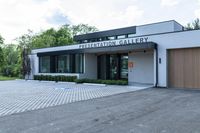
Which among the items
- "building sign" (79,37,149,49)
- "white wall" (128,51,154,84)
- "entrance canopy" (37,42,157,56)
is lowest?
"white wall" (128,51,154,84)

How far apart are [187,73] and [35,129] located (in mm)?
11103

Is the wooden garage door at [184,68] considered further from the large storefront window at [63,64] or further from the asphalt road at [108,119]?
the large storefront window at [63,64]

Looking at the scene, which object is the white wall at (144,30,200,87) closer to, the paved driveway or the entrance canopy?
the entrance canopy

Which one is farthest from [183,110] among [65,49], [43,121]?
[65,49]

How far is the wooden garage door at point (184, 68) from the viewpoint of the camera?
14.1 metres

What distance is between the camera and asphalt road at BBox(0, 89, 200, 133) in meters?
5.79

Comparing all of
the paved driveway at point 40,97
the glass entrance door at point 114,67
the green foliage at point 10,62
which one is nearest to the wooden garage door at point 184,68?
the paved driveway at point 40,97

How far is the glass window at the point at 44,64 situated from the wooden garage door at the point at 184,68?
13432 millimetres

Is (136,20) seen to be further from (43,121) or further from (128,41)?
(43,121)

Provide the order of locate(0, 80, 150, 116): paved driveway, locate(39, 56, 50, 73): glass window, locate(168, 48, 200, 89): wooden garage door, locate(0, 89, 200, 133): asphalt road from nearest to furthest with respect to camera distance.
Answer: locate(0, 89, 200, 133): asphalt road < locate(0, 80, 150, 116): paved driveway < locate(168, 48, 200, 89): wooden garage door < locate(39, 56, 50, 73): glass window

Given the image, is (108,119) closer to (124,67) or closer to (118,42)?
(118,42)

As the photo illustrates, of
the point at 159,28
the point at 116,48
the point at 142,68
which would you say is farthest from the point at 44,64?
the point at 159,28

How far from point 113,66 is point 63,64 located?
495cm

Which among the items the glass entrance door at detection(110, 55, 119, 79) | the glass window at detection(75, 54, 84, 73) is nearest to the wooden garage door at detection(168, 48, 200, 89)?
the glass entrance door at detection(110, 55, 119, 79)
